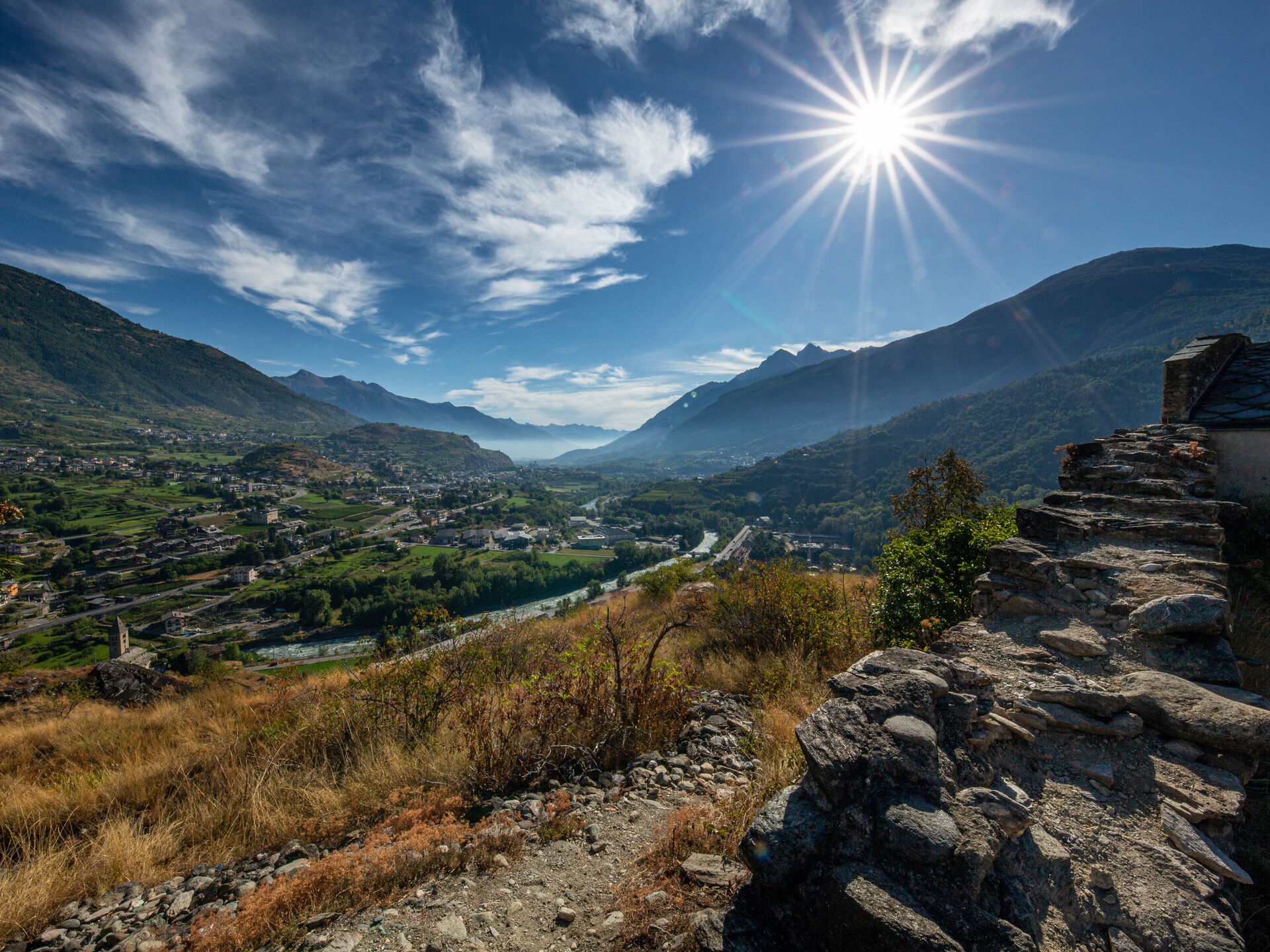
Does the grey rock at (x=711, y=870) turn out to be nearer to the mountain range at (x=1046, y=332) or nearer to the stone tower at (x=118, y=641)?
the stone tower at (x=118, y=641)

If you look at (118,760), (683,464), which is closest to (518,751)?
(118,760)

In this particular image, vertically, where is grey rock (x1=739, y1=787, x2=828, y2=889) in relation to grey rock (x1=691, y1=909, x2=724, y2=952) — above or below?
above

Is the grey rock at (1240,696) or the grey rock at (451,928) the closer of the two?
the grey rock at (451,928)

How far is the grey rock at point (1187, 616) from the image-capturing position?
2977mm

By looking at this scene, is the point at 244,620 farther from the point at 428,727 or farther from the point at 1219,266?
the point at 1219,266

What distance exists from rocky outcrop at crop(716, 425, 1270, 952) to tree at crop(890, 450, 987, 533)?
3.61m

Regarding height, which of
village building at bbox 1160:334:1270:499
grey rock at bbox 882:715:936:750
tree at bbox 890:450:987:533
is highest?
village building at bbox 1160:334:1270:499

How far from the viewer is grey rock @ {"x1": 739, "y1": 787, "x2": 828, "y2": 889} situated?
6.64 ft

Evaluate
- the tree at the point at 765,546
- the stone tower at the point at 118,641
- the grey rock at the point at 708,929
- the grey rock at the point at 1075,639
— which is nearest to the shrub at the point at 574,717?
the grey rock at the point at 708,929

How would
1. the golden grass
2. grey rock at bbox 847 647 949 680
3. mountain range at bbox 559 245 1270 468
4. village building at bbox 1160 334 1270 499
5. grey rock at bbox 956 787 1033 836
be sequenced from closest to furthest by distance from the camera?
grey rock at bbox 956 787 1033 836
the golden grass
grey rock at bbox 847 647 949 680
village building at bbox 1160 334 1270 499
mountain range at bbox 559 245 1270 468

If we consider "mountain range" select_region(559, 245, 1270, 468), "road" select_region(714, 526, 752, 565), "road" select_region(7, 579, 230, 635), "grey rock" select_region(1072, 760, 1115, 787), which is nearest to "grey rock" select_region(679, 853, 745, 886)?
"grey rock" select_region(1072, 760, 1115, 787)

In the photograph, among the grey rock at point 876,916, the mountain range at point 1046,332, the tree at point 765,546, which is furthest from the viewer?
the mountain range at point 1046,332

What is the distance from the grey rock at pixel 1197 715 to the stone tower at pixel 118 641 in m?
25.8

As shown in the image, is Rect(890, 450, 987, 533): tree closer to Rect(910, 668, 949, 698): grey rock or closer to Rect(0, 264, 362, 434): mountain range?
Rect(910, 668, 949, 698): grey rock
